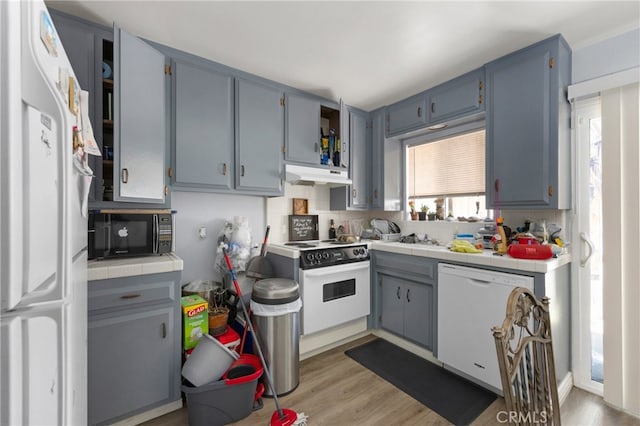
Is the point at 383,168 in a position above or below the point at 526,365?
above

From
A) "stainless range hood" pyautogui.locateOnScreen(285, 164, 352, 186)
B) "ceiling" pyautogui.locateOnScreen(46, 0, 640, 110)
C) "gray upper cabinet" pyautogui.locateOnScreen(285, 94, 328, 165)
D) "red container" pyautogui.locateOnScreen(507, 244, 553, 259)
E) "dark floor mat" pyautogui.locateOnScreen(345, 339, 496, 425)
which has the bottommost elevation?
"dark floor mat" pyautogui.locateOnScreen(345, 339, 496, 425)

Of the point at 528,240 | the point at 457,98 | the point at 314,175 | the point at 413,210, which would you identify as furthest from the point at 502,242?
Answer: the point at 314,175

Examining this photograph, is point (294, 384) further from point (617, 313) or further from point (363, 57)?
point (363, 57)

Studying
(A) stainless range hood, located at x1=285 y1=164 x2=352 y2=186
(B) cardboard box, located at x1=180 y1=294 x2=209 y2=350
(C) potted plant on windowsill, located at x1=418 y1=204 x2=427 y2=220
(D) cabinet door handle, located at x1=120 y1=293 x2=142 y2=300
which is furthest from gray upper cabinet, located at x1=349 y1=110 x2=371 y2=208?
(D) cabinet door handle, located at x1=120 y1=293 x2=142 y2=300

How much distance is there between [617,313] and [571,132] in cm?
123

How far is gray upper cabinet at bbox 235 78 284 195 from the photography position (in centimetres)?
226

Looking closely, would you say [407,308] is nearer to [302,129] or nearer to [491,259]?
[491,259]

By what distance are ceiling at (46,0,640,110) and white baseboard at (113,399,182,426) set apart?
7.74 feet

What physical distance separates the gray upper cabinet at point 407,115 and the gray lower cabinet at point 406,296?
131 centimetres

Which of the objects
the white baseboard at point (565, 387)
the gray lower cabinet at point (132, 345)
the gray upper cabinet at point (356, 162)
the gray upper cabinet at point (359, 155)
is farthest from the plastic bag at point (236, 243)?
the white baseboard at point (565, 387)

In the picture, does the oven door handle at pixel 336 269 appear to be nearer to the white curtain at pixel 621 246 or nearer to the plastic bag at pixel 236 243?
the plastic bag at pixel 236 243

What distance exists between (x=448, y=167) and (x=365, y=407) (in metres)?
2.25

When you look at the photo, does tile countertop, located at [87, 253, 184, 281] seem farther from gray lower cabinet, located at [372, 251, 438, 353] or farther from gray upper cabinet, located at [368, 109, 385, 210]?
gray upper cabinet, located at [368, 109, 385, 210]

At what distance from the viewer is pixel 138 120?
5.60 ft
